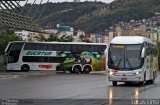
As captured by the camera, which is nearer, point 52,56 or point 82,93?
point 82,93

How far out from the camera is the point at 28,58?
2483 inches

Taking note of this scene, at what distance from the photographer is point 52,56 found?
63250 millimetres

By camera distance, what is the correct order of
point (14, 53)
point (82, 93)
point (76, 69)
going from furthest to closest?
point (76, 69)
point (14, 53)
point (82, 93)

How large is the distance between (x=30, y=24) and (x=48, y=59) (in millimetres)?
6569

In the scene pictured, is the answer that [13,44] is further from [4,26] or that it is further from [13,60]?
[4,26]

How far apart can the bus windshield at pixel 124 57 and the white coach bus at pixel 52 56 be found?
3068cm

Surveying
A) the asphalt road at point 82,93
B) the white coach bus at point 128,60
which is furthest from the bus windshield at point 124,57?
the asphalt road at point 82,93

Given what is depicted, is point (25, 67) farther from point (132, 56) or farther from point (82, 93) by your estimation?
point (82, 93)

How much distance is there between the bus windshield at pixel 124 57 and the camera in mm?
32312

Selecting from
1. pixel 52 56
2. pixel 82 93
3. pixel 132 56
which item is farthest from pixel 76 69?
pixel 82 93

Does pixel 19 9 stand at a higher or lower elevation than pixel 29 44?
higher

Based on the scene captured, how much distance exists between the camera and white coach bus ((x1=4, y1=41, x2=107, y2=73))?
62844mm

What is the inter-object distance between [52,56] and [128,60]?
31385mm

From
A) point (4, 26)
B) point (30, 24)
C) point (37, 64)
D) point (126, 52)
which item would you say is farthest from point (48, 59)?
point (126, 52)
